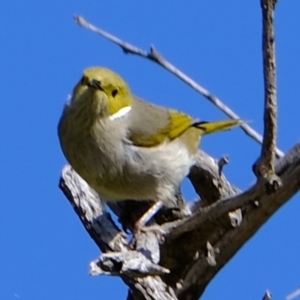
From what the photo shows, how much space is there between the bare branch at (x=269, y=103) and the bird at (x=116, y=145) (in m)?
1.41

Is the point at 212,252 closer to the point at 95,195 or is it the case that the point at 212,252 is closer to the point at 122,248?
the point at 122,248

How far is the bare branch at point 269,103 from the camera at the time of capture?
3049mm

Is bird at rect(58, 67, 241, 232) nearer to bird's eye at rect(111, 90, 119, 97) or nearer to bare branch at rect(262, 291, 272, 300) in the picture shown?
bird's eye at rect(111, 90, 119, 97)

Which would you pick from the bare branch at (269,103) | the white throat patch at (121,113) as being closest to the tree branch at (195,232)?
the bare branch at (269,103)

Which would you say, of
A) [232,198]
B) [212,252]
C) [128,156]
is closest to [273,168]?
[232,198]

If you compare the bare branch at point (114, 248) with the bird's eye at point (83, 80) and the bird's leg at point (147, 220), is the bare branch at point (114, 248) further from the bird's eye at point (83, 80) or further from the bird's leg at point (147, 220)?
the bird's eye at point (83, 80)

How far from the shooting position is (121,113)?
500 centimetres

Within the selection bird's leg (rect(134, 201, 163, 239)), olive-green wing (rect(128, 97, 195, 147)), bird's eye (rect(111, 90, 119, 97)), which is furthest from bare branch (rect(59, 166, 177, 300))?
bird's eye (rect(111, 90, 119, 97))

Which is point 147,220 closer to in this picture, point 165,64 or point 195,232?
point 195,232

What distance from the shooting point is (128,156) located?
16.3 ft

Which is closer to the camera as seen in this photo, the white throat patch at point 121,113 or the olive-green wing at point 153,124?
the white throat patch at point 121,113

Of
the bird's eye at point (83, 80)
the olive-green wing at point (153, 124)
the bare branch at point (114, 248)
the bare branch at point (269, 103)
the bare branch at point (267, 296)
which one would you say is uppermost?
the bird's eye at point (83, 80)

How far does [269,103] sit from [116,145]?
1.77 m

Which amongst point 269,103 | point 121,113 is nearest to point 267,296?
point 269,103
